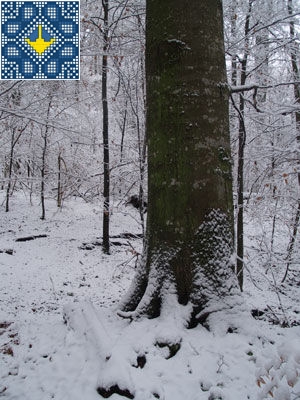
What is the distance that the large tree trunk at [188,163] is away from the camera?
2516 millimetres

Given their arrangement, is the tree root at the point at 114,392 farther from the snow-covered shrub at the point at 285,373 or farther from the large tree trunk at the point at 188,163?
the snow-covered shrub at the point at 285,373

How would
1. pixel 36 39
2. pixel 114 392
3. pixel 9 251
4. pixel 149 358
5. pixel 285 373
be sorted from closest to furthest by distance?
pixel 285 373 < pixel 114 392 < pixel 149 358 < pixel 36 39 < pixel 9 251

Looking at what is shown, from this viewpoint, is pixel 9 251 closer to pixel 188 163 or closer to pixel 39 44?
pixel 39 44

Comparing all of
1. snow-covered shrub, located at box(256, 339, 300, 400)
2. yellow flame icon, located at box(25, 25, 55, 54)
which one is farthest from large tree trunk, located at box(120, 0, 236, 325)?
yellow flame icon, located at box(25, 25, 55, 54)

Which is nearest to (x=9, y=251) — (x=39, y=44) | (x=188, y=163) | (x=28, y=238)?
(x=28, y=238)

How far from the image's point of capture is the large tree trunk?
252cm

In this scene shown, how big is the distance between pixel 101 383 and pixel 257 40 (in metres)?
8.48

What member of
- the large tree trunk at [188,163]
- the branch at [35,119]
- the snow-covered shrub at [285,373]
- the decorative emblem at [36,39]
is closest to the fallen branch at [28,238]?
the decorative emblem at [36,39]

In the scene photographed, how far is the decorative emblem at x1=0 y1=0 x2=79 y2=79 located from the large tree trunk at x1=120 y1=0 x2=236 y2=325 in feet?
12.7

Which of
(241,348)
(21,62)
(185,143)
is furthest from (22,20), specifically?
(241,348)

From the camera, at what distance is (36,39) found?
5.62 m

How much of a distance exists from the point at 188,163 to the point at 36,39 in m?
4.87

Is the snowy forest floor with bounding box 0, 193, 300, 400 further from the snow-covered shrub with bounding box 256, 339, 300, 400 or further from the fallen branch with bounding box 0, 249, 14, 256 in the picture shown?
the fallen branch with bounding box 0, 249, 14, 256

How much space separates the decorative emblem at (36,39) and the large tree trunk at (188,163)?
12.7 ft
